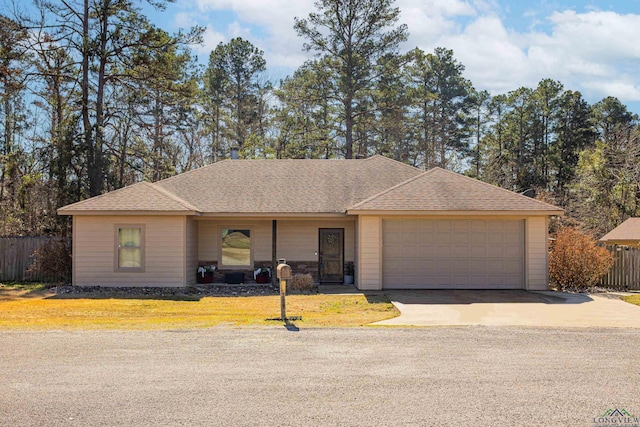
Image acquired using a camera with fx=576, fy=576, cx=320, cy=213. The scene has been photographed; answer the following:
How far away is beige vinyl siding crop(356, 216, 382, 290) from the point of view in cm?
1667

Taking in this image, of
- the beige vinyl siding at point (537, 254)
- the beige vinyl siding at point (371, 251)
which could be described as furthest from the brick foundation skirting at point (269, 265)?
the beige vinyl siding at point (537, 254)

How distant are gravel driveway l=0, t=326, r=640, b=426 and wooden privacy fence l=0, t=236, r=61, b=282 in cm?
1219

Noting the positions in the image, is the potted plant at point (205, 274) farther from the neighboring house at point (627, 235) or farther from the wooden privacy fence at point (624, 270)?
the neighboring house at point (627, 235)

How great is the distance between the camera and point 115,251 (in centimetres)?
1753

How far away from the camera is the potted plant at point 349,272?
19000 millimetres

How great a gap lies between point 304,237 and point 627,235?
15.9 meters

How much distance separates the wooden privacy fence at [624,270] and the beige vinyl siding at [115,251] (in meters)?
13.2

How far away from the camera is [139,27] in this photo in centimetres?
2542

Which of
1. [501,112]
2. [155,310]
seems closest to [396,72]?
[501,112]

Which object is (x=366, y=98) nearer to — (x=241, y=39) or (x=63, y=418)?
(x=241, y=39)

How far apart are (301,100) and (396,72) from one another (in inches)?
225

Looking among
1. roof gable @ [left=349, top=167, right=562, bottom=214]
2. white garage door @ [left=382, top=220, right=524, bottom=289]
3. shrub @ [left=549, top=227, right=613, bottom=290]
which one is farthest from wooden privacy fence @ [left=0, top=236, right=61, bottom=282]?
shrub @ [left=549, top=227, right=613, bottom=290]

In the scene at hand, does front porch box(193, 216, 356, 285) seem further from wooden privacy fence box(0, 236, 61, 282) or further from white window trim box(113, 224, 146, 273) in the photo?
wooden privacy fence box(0, 236, 61, 282)

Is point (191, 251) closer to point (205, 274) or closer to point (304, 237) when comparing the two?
point (205, 274)
